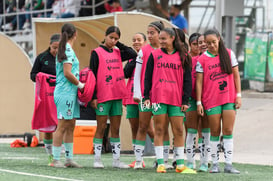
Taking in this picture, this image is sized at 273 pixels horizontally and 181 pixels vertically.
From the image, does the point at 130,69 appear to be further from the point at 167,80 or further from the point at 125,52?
the point at 167,80

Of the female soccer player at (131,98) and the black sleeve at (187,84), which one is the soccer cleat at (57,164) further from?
the black sleeve at (187,84)

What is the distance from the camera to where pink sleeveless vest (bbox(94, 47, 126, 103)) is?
945 cm

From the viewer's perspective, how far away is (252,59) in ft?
62.7

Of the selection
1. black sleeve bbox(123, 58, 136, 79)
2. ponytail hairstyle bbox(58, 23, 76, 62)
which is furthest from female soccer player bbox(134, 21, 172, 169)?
ponytail hairstyle bbox(58, 23, 76, 62)

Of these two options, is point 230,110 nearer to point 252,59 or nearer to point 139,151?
point 139,151

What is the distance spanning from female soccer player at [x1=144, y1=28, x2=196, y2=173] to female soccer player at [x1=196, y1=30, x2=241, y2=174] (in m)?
0.25

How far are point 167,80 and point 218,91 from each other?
2.19ft

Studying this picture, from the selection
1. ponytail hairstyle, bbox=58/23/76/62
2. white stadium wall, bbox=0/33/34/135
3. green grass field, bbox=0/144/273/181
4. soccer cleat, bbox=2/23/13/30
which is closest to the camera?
green grass field, bbox=0/144/273/181

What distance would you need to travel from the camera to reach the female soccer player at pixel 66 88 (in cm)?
910

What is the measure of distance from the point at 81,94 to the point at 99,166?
3.35 feet

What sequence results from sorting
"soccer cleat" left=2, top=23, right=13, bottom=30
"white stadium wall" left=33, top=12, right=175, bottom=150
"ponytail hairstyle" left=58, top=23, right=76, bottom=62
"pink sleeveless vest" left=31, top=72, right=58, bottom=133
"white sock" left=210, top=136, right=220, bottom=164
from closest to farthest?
"white sock" left=210, top=136, right=220, bottom=164 → "ponytail hairstyle" left=58, top=23, right=76, bottom=62 → "pink sleeveless vest" left=31, top=72, right=58, bottom=133 → "white stadium wall" left=33, top=12, right=175, bottom=150 → "soccer cleat" left=2, top=23, right=13, bottom=30

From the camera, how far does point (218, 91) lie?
8.87m

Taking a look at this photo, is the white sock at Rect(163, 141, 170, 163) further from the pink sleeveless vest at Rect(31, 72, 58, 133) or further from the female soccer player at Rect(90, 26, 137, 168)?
the pink sleeveless vest at Rect(31, 72, 58, 133)

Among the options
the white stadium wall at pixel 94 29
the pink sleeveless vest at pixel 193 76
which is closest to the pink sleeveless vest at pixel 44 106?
the pink sleeveless vest at pixel 193 76
